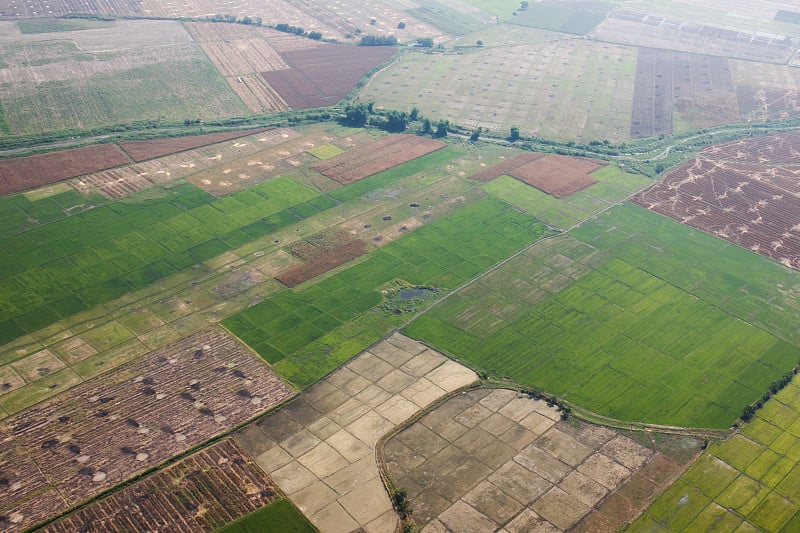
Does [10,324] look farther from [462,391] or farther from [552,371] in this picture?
[552,371]

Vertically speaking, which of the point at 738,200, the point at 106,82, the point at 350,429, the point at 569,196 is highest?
the point at 106,82

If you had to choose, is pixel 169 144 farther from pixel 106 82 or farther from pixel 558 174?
pixel 558 174

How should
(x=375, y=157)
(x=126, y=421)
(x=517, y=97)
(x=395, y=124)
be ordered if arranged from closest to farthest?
(x=126, y=421), (x=375, y=157), (x=395, y=124), (x=517, y=97)

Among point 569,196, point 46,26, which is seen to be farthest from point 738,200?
point 46,26

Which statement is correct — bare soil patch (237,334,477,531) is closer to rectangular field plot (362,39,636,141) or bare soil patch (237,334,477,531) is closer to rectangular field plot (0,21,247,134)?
rectangular field plot (362,39,636,141)

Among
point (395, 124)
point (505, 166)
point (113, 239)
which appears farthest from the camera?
point (395, 124)

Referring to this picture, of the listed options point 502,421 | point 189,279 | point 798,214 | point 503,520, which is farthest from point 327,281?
point 798,214

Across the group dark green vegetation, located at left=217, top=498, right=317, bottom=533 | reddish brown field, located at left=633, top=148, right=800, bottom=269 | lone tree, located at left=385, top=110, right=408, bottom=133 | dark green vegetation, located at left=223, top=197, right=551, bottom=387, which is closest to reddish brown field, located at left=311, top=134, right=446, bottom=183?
lone tree, located at left=385, top=110, right=408, bottom=133
